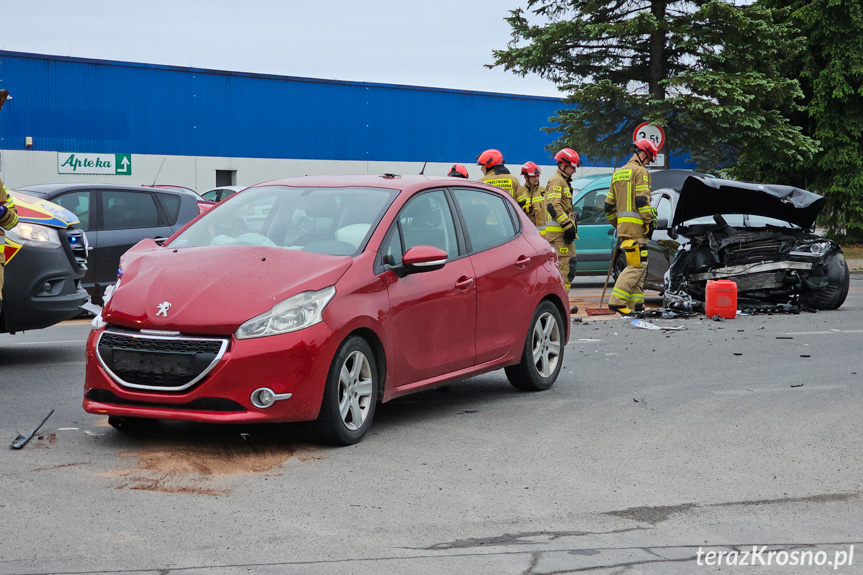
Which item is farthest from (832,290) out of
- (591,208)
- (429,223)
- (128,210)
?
(128,210)

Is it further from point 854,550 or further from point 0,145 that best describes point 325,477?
point 0,145

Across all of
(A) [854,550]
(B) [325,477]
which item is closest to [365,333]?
(B) [325,477]

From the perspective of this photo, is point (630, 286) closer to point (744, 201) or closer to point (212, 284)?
point (744, 201)

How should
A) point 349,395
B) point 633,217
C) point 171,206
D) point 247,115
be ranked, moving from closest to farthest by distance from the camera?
point 349,395 < point 633,217 < point 171,206 < point 247,115

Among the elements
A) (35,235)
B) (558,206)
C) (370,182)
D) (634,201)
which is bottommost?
(35,235)

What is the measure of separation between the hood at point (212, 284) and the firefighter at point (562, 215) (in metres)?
8.05

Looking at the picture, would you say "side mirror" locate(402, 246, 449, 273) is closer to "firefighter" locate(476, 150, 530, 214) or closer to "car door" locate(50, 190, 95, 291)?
"firefighter" locate(476, 150, 530, 214)

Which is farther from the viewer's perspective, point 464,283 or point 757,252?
point 757,252

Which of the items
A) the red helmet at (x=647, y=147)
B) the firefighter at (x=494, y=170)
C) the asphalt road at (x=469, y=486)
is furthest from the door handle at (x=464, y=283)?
the red helmet at (x=647, y=147)

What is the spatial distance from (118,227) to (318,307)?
8395mm

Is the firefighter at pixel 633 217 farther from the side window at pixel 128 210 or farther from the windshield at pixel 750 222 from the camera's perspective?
the side window at pixel 128 210

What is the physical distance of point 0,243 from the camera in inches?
317

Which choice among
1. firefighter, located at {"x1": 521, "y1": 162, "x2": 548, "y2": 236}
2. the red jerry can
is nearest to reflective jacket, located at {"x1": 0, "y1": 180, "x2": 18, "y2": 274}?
firefighter, located at {"x1": 521, "y1": 162, "x2": 548, "y2": 236}

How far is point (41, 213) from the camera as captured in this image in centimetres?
977
